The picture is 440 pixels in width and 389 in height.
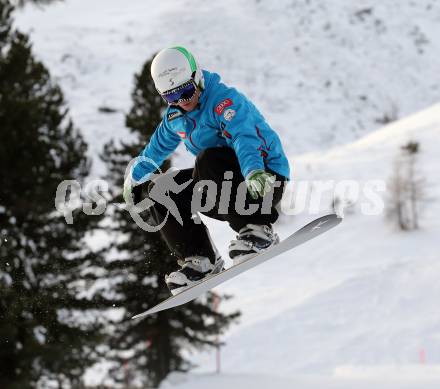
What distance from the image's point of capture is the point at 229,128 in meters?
5.30

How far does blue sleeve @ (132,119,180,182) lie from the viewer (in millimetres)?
6075

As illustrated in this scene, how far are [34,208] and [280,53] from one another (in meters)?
61.6

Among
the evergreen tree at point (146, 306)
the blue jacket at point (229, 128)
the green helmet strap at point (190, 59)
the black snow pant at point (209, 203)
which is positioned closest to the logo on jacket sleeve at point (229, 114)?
the blue jacket at point (229, 128)

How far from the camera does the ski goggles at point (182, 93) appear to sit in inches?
209

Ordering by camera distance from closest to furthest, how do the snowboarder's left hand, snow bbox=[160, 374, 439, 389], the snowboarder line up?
the snowboarder's left hand, the snowboarder, snow bbox=[160, 374, 439, 389]

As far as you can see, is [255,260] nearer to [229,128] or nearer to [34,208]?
[229,128]

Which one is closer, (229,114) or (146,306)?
(229,114)

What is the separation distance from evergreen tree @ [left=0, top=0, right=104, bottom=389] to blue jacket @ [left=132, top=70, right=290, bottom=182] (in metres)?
9.29

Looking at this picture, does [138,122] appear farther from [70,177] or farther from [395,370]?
[395,370]

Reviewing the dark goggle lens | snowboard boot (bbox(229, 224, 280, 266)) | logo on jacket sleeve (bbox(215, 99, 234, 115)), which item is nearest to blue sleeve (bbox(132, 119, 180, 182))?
the dark goggle lens

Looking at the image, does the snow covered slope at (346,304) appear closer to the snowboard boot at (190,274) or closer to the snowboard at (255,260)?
the snowboard at (255,260)

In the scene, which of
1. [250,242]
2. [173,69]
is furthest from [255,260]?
[173,69]

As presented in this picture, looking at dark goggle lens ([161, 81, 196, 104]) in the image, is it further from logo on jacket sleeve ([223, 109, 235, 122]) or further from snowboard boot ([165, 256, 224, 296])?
snowboard boot ([165, 256, 224, 296])

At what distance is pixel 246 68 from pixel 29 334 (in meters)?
57.2
